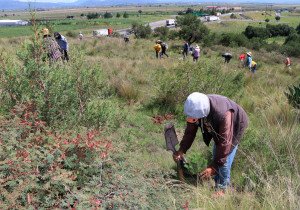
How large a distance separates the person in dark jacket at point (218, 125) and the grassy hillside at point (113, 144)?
0.19 m

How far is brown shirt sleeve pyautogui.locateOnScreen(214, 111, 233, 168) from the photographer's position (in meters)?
3.41

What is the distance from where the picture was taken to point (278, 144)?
14.8 ft

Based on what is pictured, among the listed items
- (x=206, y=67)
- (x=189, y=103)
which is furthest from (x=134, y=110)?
(x=189, y=103)

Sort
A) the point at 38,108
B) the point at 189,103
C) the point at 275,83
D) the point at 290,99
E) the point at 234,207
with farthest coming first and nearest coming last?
the point at 275,83, the point at 290,99, the point at 38,108, the point at 189,103, the point at 234,207

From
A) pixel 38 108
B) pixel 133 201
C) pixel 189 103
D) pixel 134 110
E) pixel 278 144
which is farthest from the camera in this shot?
pixel 134 110

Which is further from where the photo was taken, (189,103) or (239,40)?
(239,40)

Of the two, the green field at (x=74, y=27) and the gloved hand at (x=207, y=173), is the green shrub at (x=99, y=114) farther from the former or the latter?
the green field at (x=74, y=27)

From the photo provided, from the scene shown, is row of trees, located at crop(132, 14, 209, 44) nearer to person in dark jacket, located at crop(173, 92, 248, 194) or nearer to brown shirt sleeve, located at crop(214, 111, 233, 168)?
person in dark jacket, located at crop(173, 92, 248, 194)

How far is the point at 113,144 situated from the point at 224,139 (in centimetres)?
109

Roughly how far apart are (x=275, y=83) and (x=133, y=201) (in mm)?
8638

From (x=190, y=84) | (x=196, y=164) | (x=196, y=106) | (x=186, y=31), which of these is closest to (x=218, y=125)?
(x=196, y=106)

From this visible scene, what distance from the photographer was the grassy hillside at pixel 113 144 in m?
2.86

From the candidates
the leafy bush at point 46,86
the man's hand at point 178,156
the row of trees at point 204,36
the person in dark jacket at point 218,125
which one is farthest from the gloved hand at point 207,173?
the row of trees at point 204,36

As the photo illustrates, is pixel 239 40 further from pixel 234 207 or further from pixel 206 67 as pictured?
pixel 234 207
